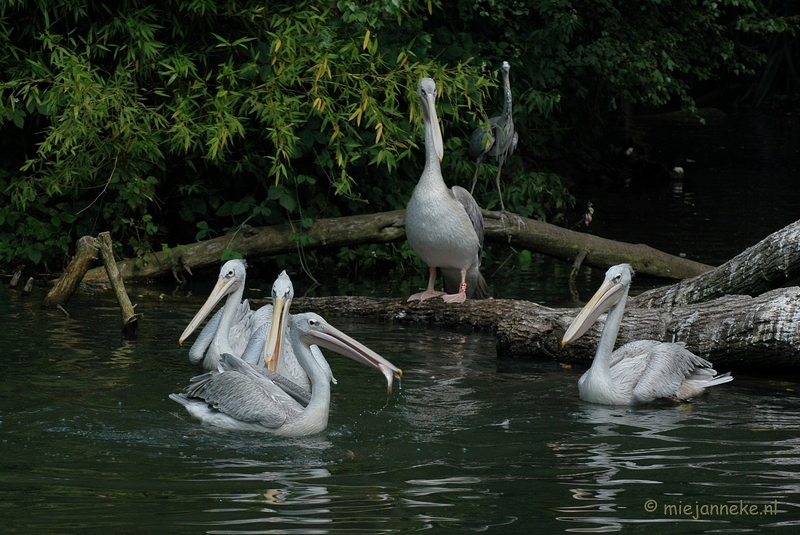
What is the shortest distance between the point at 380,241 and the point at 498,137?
149cm

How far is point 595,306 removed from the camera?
→ 648 cm

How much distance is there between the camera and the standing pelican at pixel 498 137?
10.2 m

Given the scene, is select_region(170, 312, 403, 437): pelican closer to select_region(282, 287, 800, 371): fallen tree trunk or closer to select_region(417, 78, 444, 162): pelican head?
select_region(282, 287, 800, 371): fallen tree trunk

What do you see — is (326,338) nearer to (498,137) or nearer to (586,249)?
(586,249)

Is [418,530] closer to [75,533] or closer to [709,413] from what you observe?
[75,533]

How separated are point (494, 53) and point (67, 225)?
4747 mm

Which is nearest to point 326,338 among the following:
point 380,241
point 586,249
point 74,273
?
point 74,273

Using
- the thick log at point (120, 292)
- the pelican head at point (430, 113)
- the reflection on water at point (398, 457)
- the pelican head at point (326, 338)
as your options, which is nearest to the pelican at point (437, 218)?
the pelican head at point (430, 113)

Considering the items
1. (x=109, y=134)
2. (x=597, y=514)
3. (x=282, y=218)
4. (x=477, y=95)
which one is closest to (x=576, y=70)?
(x=477, y=95)

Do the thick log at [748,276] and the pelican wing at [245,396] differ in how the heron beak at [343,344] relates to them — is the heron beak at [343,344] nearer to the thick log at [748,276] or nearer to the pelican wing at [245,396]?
the pelican wing at [245,396]

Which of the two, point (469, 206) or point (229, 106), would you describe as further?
point (229, 106)

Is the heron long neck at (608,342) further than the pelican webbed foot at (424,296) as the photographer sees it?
No

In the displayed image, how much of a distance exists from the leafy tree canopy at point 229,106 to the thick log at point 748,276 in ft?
8.62

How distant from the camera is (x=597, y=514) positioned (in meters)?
4.14
